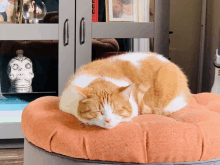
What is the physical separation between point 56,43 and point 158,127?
1.19m

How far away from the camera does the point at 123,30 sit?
6.47ft

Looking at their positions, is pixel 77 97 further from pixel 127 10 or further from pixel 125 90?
pixel 127 10

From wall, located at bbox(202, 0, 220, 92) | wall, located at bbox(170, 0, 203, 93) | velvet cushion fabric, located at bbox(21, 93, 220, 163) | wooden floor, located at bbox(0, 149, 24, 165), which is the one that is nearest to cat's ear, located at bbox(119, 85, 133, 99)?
velvet cushion fabric, located at bbox(21, 93, 220, 163)

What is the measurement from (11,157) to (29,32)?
0.80m

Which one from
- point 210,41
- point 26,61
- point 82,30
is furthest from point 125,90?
point 210,41

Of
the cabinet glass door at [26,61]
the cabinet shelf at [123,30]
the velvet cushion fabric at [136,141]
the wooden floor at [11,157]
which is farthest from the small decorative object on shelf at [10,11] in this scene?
the velvet cushion fabric at [136,141]

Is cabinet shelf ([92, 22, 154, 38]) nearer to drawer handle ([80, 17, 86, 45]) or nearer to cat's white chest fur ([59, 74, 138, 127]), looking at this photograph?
drawer handle ([80, 17, 86, 45])

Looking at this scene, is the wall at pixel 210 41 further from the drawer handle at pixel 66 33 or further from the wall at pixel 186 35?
the drawer handle at pixel 66 33

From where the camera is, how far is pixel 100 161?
0.90 metres

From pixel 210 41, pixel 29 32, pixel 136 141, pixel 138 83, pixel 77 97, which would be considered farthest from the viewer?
pixel 210 41

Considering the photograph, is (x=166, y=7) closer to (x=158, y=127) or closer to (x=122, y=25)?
(x=122, y=25)

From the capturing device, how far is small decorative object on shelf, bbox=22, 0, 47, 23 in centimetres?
195

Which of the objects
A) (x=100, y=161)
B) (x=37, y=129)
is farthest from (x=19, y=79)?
(x=100, y=161)

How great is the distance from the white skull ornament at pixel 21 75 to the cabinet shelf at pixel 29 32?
0.66 feet
